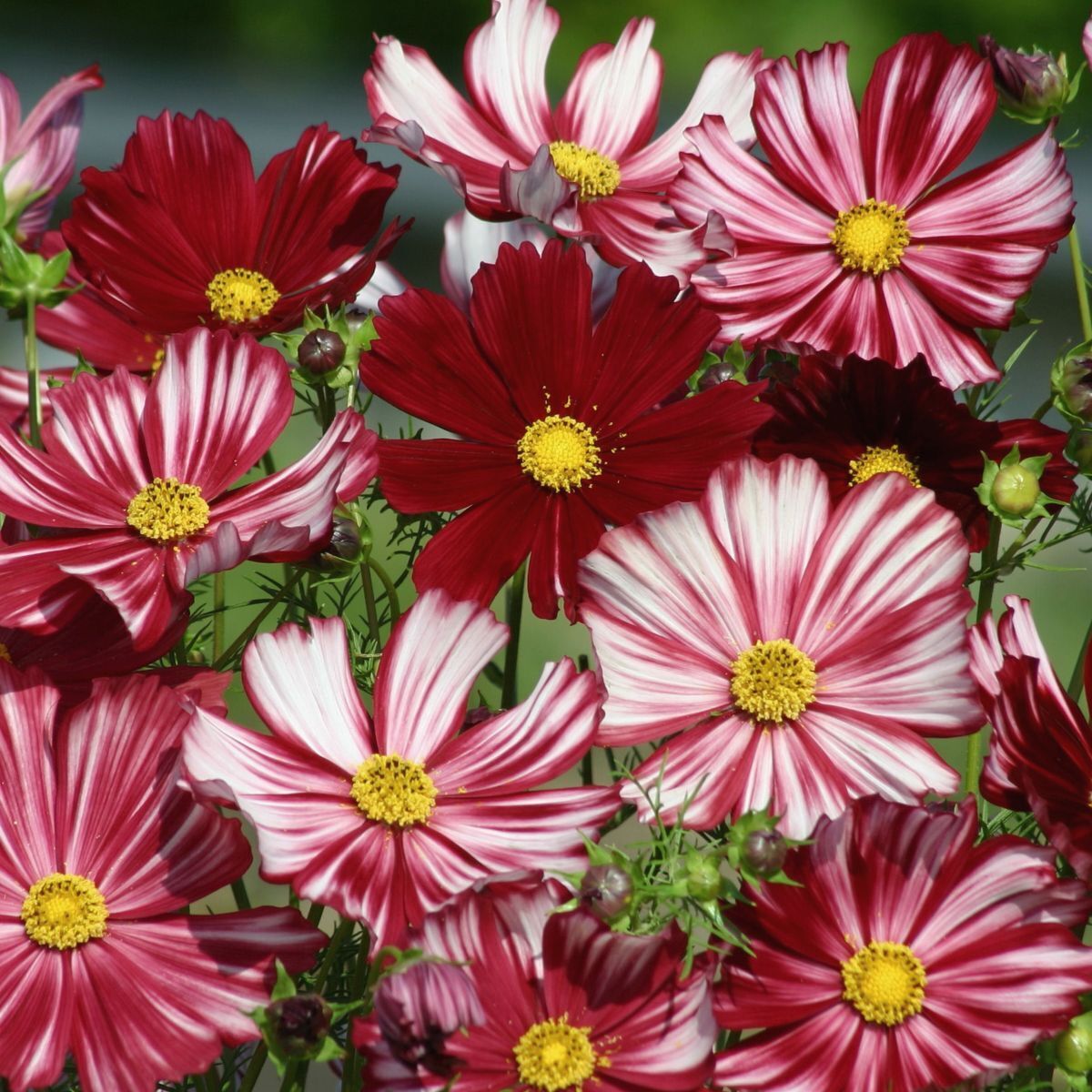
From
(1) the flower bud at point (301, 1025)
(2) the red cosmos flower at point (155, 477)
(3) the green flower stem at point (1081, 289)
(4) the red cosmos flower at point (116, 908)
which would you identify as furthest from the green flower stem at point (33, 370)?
(3) the green flower stem at point (1081, 289)

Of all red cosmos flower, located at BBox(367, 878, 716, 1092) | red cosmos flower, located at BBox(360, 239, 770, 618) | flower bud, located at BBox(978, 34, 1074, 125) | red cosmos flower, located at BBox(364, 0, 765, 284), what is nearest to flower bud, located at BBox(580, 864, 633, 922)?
red cosmos flower, located at BBox(367, 878, 716, 1092)

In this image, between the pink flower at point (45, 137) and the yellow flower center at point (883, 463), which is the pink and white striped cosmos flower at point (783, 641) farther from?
the pink flower at point (45, 137)

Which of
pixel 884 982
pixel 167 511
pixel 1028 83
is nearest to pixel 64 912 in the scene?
pixel 167 511

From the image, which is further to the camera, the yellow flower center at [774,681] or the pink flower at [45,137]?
the pink flower at [45,137]

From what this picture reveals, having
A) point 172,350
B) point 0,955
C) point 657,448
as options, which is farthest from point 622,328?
point 0,955

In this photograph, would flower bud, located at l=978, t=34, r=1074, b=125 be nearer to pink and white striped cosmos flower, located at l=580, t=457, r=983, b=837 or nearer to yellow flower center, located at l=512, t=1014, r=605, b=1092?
pink and white striped cosmos flower, located at l=580, t=457, r=983, b=837

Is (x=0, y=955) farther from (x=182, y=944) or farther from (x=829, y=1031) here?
(x=829, y=1031)
